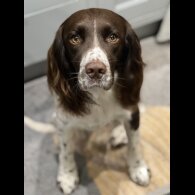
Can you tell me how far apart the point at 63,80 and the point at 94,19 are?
29 centimetres

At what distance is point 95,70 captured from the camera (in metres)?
1.77

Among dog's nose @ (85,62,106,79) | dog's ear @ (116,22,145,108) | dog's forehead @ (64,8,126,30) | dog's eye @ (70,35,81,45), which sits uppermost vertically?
dog's forehead @ (64,8,126,30)

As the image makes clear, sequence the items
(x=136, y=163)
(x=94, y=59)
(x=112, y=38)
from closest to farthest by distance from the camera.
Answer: (x=94, y=59), (x=112, y=38), (x=136, y=163)

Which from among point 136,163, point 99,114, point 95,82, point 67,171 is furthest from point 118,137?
point 95,82

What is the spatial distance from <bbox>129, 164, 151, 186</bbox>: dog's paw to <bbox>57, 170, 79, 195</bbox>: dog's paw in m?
0.27

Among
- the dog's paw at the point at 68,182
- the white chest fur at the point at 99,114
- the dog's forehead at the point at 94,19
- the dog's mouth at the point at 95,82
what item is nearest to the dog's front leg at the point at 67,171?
the dog's paw at the point at 68,182

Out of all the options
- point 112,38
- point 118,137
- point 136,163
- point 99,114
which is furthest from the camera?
point 118,137

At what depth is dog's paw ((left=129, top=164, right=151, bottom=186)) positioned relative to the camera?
2453 mm

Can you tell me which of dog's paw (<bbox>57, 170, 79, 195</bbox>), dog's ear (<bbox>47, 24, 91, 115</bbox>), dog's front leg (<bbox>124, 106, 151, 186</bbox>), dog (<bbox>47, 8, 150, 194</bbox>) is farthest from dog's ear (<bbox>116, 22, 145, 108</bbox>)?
dog's paw (<bbox>57, 170, 79, 195</bbox>)

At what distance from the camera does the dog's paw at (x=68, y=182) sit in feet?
8.09

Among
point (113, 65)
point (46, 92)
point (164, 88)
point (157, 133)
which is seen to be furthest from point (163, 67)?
point (113, 65)

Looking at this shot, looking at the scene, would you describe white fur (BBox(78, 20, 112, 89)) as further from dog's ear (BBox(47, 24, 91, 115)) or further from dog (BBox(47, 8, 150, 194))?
dog's ear (BBox(47, 24, 91, 115))

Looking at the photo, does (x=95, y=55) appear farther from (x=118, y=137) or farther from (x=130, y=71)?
(x=118, y=137)

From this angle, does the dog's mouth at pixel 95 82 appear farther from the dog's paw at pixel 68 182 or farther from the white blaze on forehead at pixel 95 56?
the dog's paw at pixel 68 182
